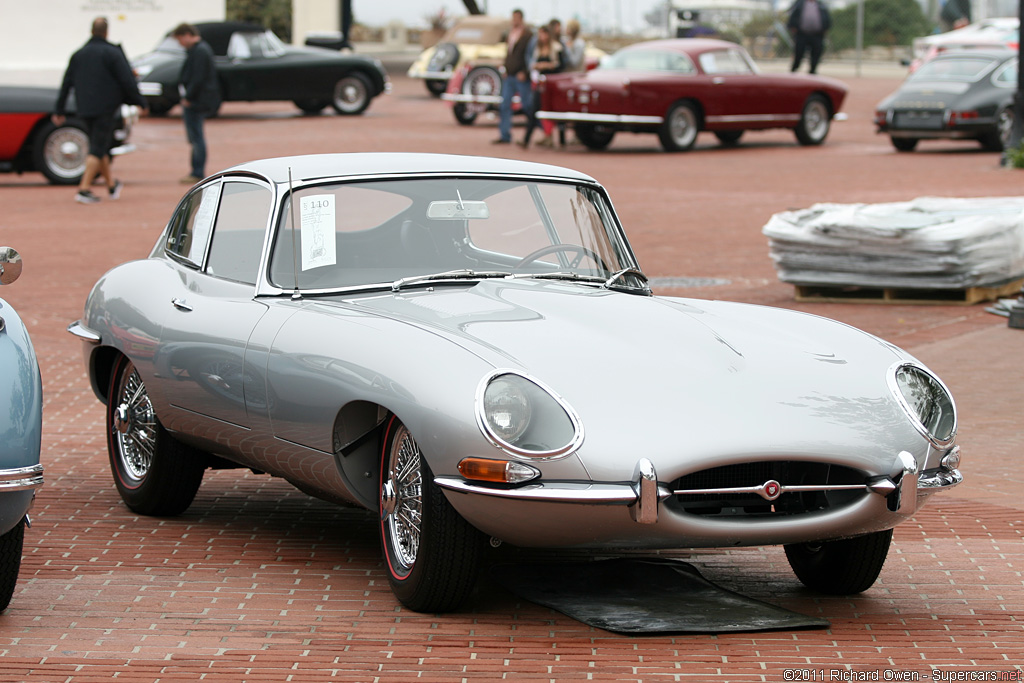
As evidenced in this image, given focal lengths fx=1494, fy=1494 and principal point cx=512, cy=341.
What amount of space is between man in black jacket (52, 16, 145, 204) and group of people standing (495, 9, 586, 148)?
7924mm

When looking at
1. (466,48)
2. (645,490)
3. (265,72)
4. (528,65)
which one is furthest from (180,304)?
(466,48)

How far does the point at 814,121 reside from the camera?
25156 millimetres

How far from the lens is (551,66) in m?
23.6

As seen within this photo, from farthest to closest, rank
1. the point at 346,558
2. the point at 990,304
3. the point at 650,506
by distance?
the point at 990,304 < the point at 346,558 < the point at 650,506

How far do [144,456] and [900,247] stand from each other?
6.61 meters

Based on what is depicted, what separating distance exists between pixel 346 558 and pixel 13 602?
1115mm

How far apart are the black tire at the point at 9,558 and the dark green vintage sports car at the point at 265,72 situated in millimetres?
24224

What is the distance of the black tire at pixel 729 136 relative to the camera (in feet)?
84.0

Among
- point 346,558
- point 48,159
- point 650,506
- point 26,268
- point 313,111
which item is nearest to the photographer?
point 650,506

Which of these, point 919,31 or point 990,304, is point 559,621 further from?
point 919,31

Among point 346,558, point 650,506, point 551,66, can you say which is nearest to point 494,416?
point 650,506

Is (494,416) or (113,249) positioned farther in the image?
(113,249)

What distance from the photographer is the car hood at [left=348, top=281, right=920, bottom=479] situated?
4.13m

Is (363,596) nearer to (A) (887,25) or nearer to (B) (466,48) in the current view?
(B) (466,48)
